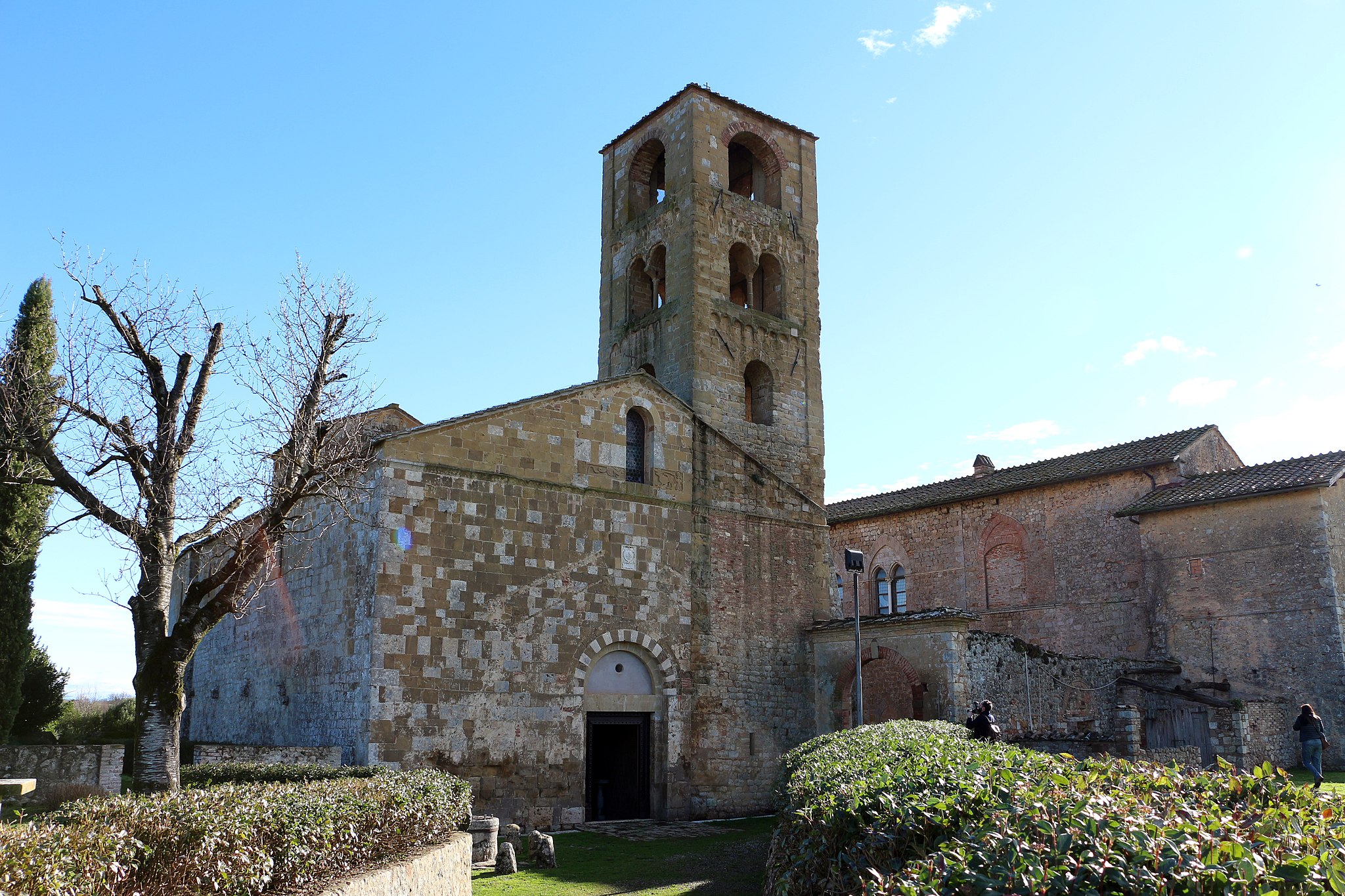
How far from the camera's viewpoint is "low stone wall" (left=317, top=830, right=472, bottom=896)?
26.7ft

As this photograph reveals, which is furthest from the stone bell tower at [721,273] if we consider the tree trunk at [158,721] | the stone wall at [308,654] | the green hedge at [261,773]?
the tree trunk at [158,721]

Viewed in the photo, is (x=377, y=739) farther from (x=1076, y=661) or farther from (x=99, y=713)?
(x=99, y=713)

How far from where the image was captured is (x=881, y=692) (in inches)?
934

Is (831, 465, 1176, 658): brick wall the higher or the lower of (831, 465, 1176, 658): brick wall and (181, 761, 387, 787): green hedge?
the higher

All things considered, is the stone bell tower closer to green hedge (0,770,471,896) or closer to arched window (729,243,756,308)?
arched window (729,243,756,308)

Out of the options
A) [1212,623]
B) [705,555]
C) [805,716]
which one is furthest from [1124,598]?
[705,555]

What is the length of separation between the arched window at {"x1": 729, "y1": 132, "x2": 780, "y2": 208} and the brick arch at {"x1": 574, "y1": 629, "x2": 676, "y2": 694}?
1301 centimetres

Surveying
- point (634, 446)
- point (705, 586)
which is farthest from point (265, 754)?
point (634, 446)

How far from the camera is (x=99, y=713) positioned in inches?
1247

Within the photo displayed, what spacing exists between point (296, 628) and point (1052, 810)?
17.2 m

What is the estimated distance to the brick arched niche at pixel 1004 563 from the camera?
29.6 m

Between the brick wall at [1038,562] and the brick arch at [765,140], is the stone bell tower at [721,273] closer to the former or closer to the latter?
the brick arch at [765,140]

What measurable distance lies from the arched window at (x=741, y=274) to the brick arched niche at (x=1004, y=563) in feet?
35.0

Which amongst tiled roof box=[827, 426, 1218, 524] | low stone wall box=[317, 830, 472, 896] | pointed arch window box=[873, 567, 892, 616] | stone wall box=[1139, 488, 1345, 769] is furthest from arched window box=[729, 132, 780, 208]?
low stone wall box=[317, 830, 472, 896]
